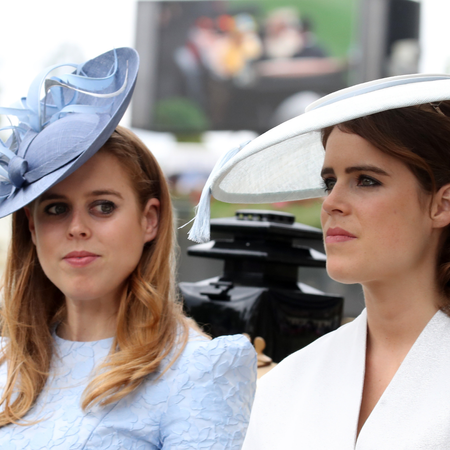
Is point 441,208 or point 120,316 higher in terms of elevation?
point 441,208

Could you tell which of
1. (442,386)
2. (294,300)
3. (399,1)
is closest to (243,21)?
(399,1)

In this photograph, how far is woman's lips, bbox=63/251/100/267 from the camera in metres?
1.85

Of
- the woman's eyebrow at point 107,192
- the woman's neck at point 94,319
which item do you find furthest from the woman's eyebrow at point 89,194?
the woman's neck at point 94,319

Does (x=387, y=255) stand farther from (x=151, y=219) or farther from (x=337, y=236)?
(x=151, y=219)

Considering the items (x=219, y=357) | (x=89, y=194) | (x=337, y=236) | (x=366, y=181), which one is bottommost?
(x=219, y=357)

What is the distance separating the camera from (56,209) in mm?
1932

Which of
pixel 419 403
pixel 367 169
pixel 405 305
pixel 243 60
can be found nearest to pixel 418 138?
pixel 367 169

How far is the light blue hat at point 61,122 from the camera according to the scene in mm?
1826

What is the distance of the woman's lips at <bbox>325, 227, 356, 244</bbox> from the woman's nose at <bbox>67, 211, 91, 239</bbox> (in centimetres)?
78

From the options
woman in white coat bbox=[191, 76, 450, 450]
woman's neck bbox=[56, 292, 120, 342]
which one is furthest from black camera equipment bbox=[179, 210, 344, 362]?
woman in white coat bbox=[191, 76, 450, 450]

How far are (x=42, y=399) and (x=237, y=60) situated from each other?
48.6 feet

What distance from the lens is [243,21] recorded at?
54.6ft

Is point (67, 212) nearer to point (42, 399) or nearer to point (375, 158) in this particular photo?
point (42, 399)

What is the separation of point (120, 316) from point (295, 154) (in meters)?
0.73
